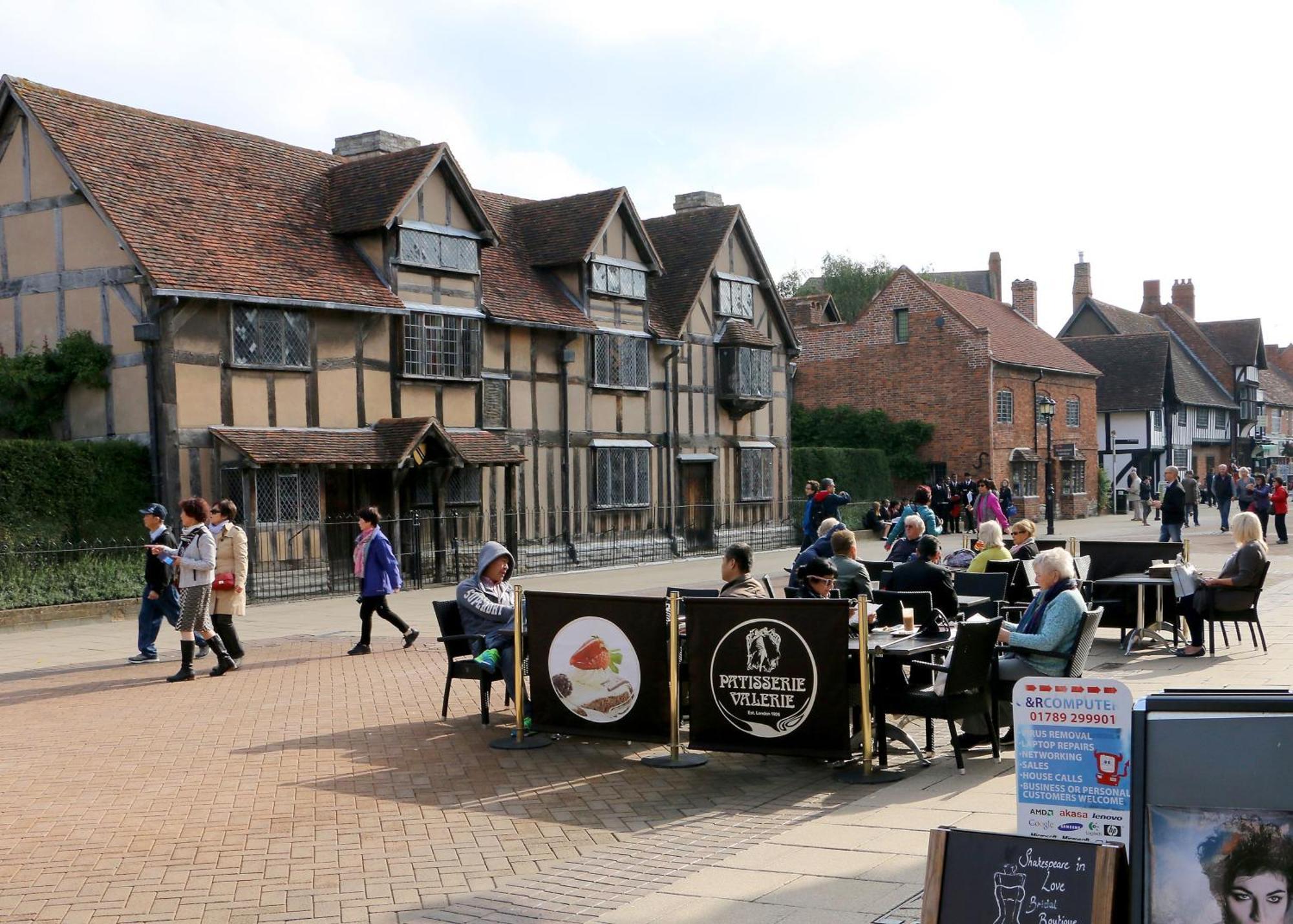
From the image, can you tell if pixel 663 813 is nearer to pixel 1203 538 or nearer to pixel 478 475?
pixel 478 475

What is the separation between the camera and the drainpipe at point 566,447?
29.3m

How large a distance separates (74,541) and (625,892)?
1740 cm

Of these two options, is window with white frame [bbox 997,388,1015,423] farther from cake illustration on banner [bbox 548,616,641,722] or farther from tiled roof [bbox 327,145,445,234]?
cake illustration on banner [bbox 548,616,641,722]

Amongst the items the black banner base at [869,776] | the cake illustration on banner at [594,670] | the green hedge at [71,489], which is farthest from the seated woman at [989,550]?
the green hedge at [71,489]

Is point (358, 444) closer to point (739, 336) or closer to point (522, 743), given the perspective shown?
point (739, 336)

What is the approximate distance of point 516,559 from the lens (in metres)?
27.4

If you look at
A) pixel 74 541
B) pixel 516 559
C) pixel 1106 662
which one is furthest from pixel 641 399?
pixel 1106 662

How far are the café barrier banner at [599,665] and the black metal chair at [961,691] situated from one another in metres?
1.58

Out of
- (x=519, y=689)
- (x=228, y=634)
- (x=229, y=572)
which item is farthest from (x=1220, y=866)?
(x=228, y=634)

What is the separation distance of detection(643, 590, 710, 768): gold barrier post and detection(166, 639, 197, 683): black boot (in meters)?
6.19

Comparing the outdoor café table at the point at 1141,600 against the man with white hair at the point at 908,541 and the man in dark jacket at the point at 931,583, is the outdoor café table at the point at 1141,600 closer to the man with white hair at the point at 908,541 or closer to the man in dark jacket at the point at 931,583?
the man with white hair at the point at 908,541

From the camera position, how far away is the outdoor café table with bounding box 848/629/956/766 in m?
8.65

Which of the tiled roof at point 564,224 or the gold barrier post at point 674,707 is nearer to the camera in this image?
the gold barrier post at point 674,707

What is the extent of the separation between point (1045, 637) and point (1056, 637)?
0.07m
